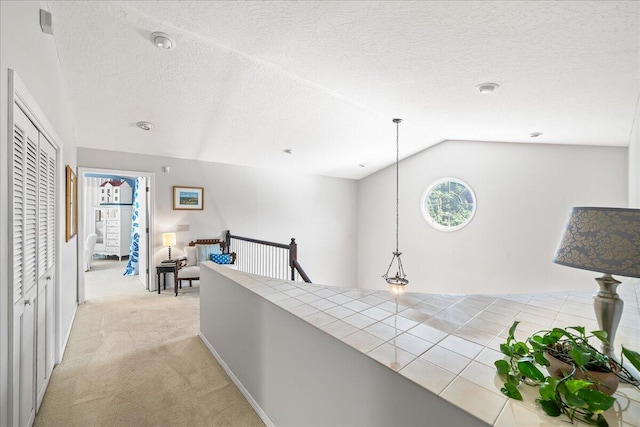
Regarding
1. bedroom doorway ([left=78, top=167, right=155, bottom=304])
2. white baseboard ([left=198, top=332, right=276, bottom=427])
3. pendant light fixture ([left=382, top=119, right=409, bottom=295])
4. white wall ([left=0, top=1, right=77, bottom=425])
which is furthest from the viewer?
bedroom doorway ([left=78, top=167, right=155, bottom=304])

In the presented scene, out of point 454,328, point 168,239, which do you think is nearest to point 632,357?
point 454,328

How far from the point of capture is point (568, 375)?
0.75 m

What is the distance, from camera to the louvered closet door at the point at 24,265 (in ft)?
4.44

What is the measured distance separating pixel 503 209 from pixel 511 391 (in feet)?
15.6

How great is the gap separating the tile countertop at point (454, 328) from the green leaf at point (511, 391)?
16mm

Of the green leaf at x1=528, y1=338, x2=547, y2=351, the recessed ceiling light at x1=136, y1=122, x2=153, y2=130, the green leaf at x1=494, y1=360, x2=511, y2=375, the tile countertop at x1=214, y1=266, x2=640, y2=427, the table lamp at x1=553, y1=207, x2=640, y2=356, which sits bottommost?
the tile countertop at x1=214, y1=266, x2=640, y2=427

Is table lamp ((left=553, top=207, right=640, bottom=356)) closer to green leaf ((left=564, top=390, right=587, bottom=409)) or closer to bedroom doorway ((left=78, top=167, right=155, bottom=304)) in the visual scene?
green leaf ((left=564, top=390, right=587, bottom=409))

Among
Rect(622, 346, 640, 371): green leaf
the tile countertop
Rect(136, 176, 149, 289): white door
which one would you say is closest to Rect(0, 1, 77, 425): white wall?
the tile countertop

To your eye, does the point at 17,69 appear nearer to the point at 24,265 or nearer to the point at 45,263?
the point at 24,265

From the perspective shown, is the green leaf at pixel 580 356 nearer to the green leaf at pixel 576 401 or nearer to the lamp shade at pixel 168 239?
the green leaf at pixel 576 401

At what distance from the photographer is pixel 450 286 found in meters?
5.38

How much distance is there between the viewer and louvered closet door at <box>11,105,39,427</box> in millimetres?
1354

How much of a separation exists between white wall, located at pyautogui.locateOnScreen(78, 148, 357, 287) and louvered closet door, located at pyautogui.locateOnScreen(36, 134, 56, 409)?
7.56 feet

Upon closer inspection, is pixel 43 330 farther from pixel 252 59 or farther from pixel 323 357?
pixel 252 59
